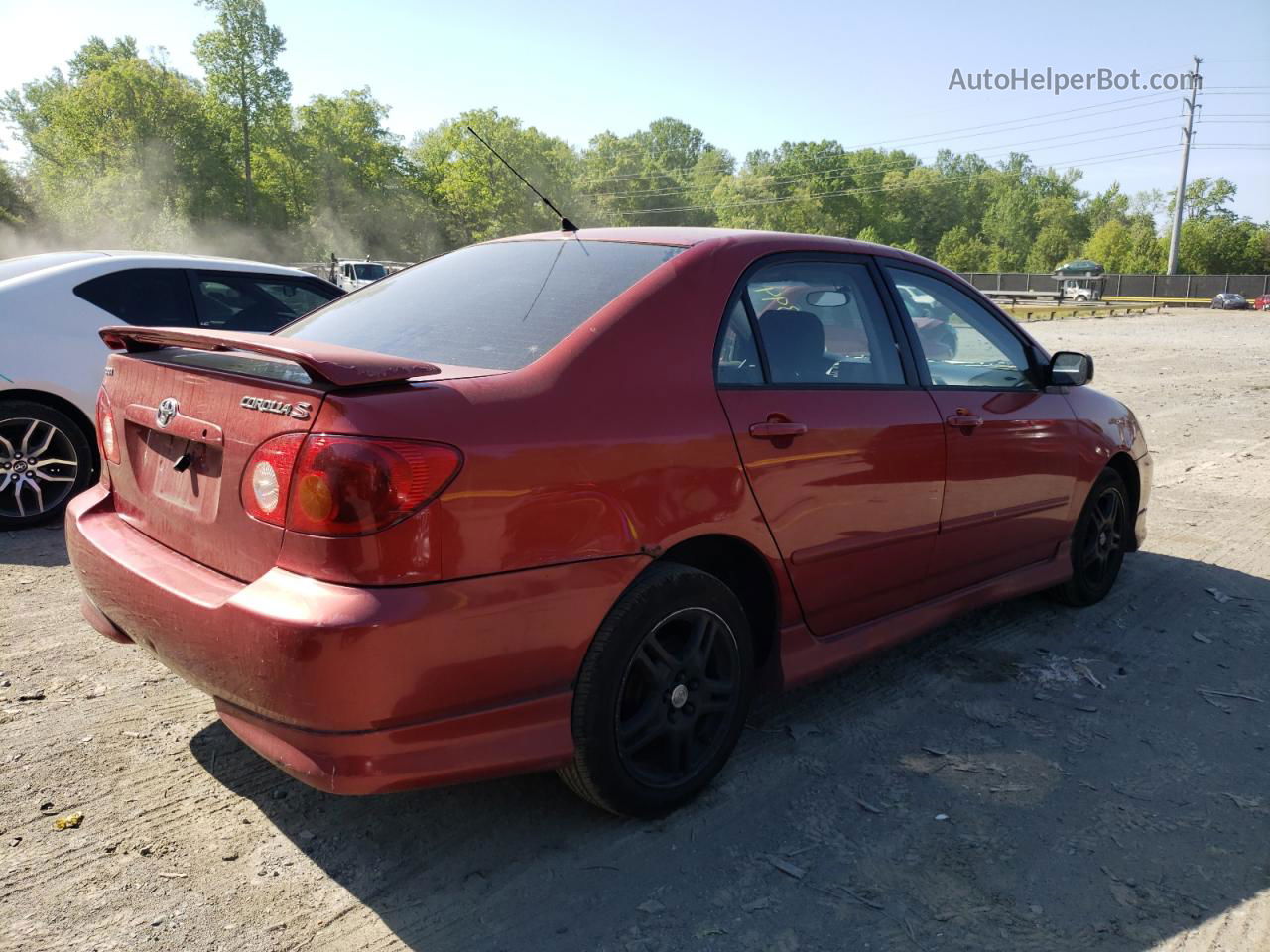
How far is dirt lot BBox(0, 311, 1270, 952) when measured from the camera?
95.3 inches

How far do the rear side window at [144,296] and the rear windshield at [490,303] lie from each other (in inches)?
126

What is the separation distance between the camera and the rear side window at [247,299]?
6.48 m

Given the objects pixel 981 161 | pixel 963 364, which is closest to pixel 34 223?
pixel 963 364

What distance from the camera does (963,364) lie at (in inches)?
160

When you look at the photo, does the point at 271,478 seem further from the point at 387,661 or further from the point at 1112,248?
the point at 1112,248

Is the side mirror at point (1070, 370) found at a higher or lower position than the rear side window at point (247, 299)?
lower

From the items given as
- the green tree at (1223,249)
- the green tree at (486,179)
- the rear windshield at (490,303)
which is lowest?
the rear windshield at (490,303)

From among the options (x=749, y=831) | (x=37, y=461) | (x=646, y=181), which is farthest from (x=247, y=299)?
(x=646, y=181)

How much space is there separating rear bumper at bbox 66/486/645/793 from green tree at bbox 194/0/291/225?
75.8 meters

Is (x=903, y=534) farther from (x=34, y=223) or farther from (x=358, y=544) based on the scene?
(x=34, y=223)

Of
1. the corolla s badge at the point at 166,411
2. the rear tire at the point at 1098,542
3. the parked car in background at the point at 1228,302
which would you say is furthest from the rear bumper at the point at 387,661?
the parked car in background at the point at 1228,302

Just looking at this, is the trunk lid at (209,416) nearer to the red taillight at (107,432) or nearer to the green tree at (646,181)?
the red taillight at (107,432)

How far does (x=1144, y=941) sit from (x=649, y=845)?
1271mm

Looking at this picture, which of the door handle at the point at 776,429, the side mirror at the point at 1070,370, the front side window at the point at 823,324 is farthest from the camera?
the side mirror at the point at 1070,370
